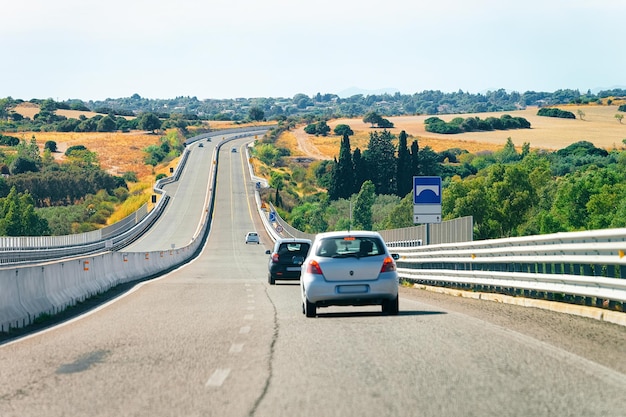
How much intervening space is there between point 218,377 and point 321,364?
1323 mm

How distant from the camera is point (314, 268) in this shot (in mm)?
18234

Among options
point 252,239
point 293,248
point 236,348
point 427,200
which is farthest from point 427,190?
point 252,239

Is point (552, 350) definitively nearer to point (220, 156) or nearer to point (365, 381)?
point (365, 381)

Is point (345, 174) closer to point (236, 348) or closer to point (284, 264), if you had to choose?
point (284, 264)

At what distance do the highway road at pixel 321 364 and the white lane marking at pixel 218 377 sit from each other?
0.02m

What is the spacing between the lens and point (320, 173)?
182375 millimetres

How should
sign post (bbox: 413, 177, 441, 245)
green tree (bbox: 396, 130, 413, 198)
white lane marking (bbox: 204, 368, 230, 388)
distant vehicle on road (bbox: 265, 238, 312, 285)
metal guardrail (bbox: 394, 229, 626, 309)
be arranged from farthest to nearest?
green tree (bbox: 396, 130, 413, 198) → sign post (bbox: 413, 177, 441, 245) → distant vehicle on road (bbox: 265, 238, 312, 285) → metal guardrail (bbox: 394, 229, 626, 309) → white lane marking (bbox: 204, 368, 230, 388)

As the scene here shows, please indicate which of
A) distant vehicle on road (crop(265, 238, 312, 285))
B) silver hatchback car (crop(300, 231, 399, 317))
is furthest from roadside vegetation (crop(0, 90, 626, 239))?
silver hatchback car (crop(300, 231, 399, 317))

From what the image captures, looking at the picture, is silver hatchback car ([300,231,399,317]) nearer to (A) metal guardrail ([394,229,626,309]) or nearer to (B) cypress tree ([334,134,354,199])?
(A) metal guardrail ([394,229,626,309])

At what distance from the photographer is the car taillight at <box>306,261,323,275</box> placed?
18156 mm

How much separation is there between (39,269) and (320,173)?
532 ft

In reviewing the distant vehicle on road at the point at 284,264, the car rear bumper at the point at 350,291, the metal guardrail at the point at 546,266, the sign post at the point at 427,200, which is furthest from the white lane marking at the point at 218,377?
the sign post at the point at 427,200

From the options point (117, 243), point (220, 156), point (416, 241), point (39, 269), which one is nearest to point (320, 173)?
point (220, 156)

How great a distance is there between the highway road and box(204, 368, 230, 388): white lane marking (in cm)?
2
